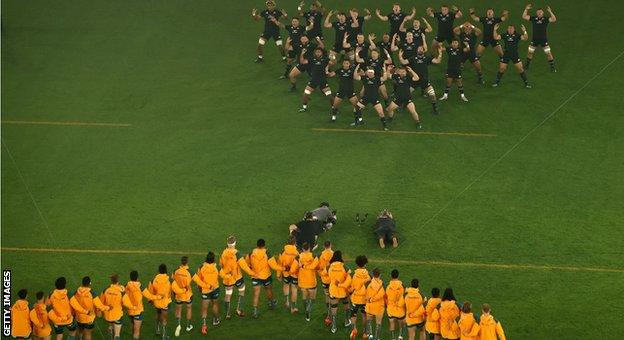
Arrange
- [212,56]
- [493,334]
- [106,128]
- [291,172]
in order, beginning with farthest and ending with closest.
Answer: [212,56]
[106,128]
[291,172]
[493,334]

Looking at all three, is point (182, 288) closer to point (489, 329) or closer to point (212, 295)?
point (212, 295)

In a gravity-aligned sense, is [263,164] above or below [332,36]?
below

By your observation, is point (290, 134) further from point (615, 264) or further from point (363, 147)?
point (615, 264)

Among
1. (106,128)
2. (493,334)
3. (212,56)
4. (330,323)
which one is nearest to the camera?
(493,334)

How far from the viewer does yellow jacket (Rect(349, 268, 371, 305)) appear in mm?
22219

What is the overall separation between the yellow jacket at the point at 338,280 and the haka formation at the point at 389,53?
894cm

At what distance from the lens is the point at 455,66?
105ft

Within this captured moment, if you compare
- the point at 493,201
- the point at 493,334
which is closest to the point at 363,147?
the point at 493,201

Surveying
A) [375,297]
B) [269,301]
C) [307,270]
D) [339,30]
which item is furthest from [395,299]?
[339,30]

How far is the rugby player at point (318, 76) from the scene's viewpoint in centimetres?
3152

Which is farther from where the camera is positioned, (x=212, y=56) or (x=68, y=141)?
(x=212, y=56)

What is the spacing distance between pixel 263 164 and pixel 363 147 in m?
2.86

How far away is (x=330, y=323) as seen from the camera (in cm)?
Result: 2341

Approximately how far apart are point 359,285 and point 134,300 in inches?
181
